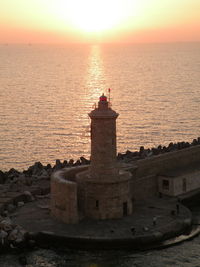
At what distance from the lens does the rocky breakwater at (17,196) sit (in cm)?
3269

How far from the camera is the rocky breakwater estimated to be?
32688mm

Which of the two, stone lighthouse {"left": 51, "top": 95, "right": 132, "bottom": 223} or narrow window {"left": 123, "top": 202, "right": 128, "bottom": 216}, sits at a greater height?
stone lighthouse {"left": 51, "top": 95, "right": 132, "bottom": 223}

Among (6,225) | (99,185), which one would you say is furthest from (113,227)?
(6,225)

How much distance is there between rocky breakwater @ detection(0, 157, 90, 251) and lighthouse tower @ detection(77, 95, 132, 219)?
4732 mm

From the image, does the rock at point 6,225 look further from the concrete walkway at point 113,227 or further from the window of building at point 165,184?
the window of building at point 165,184

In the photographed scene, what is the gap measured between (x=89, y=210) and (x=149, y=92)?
97.1 metres

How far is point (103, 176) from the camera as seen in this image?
35781mm

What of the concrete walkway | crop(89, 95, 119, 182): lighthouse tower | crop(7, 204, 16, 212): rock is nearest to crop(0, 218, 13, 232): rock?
the concrete walkway

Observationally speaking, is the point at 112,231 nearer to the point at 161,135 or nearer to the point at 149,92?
the point at 161,135

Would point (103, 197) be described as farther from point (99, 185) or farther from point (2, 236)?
point (2, 236)

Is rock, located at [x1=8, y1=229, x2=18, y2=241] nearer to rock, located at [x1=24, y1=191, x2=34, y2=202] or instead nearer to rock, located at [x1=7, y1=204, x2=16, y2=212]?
rock, located at [x1=7, y1=204, x2=16, y2=212]

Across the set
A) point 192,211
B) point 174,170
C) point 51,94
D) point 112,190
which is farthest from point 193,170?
point 51,94

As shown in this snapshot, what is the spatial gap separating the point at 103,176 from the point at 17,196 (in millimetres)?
7176

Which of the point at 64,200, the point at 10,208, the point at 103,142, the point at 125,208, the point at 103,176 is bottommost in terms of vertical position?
the point at 10,208
